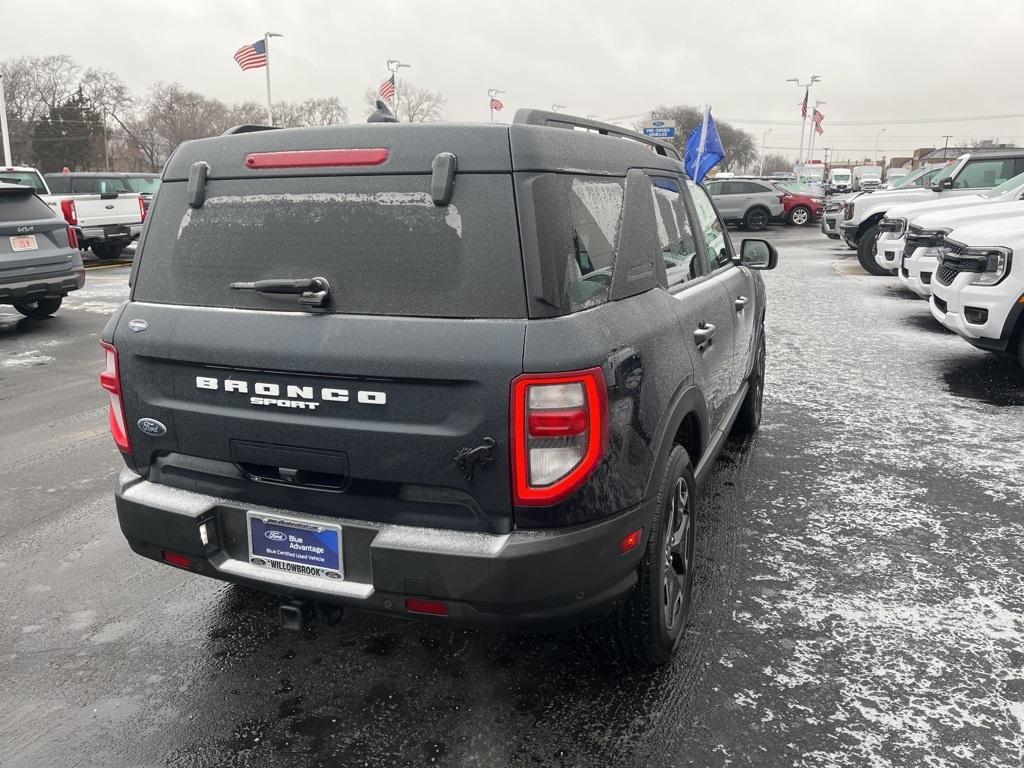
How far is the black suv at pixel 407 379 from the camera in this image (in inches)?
86.0

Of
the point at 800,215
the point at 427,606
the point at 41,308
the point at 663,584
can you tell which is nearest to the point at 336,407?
the point at 427,606

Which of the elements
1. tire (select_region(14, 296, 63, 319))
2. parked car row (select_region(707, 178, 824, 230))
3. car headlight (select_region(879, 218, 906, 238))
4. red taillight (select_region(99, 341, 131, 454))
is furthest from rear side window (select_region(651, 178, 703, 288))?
parked car row (select_region(707, 178, 824, 230))

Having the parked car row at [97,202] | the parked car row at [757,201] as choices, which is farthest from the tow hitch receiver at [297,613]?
the parked car row at [757,201]

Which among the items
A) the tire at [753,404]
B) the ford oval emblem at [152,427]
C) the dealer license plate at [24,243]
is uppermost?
the dealer license plate at [24,243]

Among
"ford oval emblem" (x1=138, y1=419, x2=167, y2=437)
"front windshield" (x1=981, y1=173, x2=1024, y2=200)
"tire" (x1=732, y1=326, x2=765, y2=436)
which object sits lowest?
"tire" (x1=732, y1=326, x2=765, y2=436)

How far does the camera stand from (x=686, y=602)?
3047 millimetres

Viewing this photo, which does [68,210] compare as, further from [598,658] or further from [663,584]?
[663,584]

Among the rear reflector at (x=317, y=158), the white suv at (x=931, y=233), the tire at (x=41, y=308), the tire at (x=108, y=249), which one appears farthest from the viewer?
the tire at (x=108, y=249)

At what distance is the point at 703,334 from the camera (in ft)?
10.5

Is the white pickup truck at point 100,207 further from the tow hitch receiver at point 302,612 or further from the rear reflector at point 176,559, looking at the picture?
the tow hitch receiver at point 302,612

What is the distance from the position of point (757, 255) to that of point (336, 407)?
3341 millimetres

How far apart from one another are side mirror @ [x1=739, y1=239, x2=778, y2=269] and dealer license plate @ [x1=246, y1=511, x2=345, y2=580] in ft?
11.0

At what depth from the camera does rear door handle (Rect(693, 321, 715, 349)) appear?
315 centimetres

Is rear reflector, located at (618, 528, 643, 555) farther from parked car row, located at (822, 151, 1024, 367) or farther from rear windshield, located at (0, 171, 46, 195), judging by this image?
rear windshield, located at (0, 171, 46, 195)
